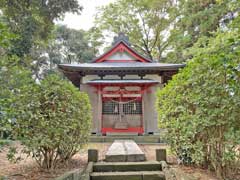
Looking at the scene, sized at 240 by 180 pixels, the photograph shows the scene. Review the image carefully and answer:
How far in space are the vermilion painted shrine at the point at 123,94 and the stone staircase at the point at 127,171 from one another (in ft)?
22.0

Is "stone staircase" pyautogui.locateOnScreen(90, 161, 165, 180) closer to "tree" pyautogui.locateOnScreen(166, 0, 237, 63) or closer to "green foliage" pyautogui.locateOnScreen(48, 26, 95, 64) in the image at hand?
"tree" pyautogui.locateOnScreen(166, 0, 237, 63)

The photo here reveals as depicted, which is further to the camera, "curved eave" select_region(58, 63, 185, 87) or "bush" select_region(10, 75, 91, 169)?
"curved eave" select_region(58, 63, 185, 87)

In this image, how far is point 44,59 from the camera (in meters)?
25.8

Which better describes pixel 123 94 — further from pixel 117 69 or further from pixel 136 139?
pixel 136 139

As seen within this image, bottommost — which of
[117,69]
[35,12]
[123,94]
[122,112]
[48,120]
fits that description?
[48,120]

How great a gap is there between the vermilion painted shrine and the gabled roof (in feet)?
5.58

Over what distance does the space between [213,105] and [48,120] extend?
250 centimetres

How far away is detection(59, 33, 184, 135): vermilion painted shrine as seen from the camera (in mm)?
11188

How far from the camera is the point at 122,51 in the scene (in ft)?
44.4

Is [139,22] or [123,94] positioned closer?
[123,94]

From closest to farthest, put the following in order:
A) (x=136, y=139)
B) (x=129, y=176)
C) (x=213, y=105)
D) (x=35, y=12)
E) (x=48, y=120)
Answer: (x=213, y=105), (x=48, y=120), (x=129, y=176), (x=35, y=12), (x=136, y=139)

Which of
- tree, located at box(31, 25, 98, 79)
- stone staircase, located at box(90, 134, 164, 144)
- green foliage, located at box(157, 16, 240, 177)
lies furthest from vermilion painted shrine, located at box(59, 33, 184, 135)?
tree, located at box(31, 25, 98, 79)

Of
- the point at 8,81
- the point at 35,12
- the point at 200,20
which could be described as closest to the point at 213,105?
the point at 8,81

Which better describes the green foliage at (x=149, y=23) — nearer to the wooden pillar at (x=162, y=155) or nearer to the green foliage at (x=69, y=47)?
the green foliage at (x=69, y=47)
